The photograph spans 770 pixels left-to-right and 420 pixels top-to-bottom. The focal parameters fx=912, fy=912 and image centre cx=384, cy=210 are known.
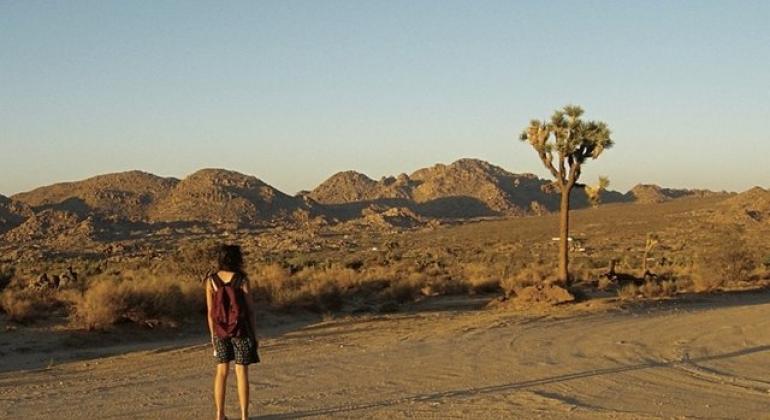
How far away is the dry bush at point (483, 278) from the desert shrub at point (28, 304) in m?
13.9

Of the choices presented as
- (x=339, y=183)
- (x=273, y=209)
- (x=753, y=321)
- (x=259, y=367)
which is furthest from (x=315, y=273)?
(x=339, y=183)

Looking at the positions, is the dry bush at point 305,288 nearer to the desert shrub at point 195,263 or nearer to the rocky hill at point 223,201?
the desert shrub at point 195,263

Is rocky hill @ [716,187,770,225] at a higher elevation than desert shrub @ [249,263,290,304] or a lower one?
higher

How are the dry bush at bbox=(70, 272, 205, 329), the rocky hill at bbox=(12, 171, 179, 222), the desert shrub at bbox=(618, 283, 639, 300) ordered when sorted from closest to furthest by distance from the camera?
the dry bush at bbox=(70, 272, 205, 329)
the desert shrub at bbox=(618, 283, 639, 300)
the rocky hill at bbox=(12, 171, 179, 222)

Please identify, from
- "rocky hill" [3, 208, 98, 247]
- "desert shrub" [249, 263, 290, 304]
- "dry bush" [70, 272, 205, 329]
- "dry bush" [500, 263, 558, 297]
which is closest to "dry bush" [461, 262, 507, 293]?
"dry bush" [500, 263, 558, 297]

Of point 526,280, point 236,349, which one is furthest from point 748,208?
point 236,349

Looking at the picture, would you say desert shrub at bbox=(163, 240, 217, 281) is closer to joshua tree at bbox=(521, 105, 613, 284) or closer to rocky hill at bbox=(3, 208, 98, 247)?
joshua tree at bbox=(521, 105, 613, 284)

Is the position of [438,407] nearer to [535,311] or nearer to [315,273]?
[535,311]

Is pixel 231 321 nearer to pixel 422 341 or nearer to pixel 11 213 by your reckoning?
pixel 422 341

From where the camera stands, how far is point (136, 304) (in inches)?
880

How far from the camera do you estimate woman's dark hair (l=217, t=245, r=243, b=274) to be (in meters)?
10.1

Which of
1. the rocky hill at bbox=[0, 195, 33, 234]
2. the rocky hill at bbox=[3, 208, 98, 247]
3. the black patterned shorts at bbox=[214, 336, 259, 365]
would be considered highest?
the rocky hill at bbox=[0, 195, 33, 234]

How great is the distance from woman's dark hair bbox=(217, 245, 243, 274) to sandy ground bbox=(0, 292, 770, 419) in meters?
1.88

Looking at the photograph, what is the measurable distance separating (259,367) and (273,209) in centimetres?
10901
